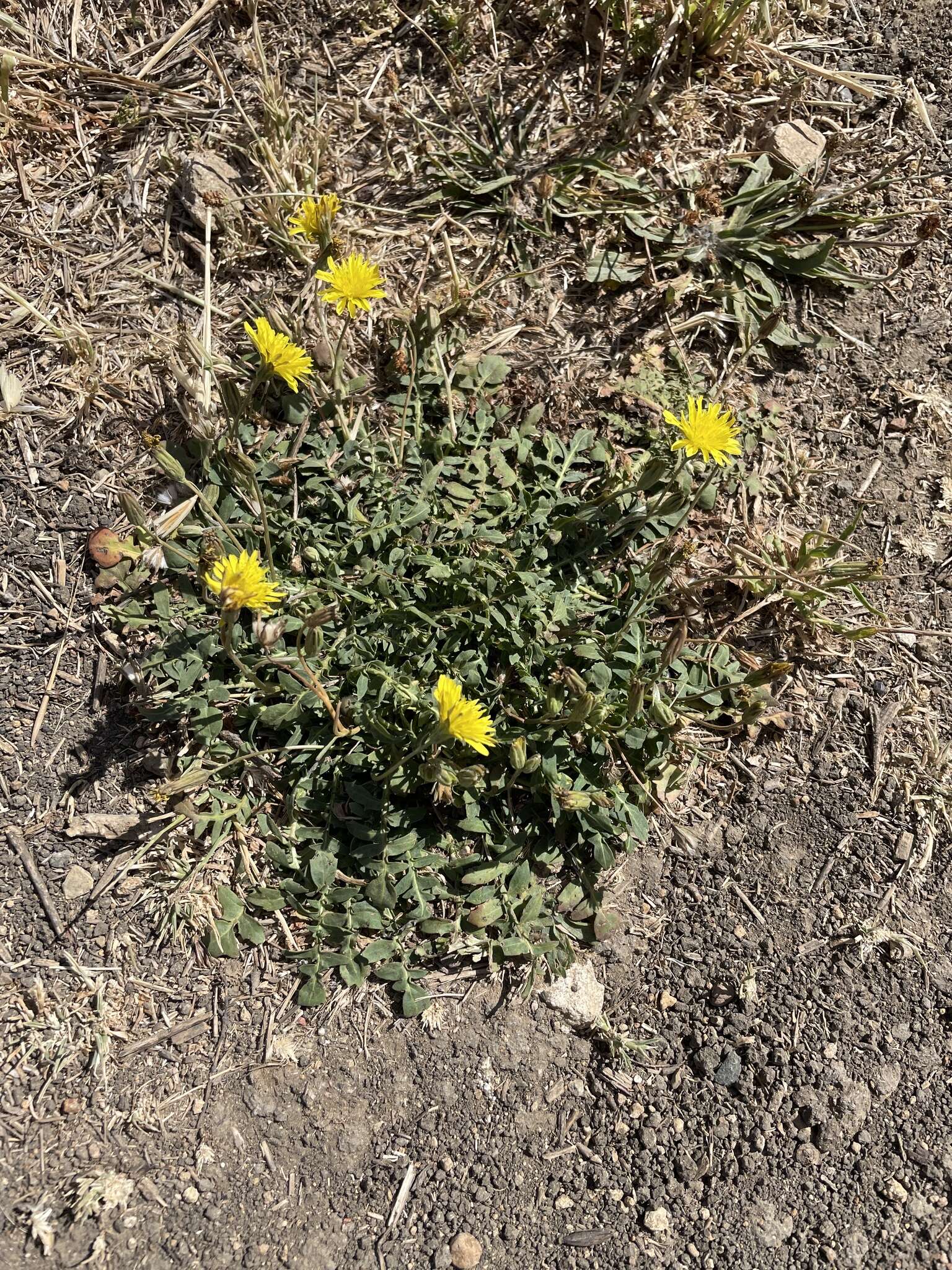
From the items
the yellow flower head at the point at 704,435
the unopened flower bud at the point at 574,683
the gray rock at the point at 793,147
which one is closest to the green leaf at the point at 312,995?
the unopened flower bud at the point at 574,683

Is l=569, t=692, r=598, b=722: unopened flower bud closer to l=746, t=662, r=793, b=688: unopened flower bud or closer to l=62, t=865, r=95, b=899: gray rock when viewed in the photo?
l=746, t=662, r=793, b=688: unopened flower bud

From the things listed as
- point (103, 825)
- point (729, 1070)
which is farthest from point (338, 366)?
point (729, 1070)

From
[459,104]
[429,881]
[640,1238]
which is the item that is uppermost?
[459,104]

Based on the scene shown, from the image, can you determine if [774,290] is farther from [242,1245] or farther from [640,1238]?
[242,1245]

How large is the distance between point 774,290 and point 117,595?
251 cm

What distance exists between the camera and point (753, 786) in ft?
9.18

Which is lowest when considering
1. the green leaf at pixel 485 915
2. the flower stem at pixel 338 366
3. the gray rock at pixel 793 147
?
the green leaf at pixel 485 915

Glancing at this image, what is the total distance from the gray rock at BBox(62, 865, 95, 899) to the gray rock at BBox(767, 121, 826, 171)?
11.3ft

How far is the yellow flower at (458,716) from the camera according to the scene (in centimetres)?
216

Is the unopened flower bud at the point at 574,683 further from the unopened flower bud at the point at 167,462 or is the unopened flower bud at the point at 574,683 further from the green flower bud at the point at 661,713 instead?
the unopened flower bud at the point at 167,462

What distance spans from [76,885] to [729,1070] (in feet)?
6.47

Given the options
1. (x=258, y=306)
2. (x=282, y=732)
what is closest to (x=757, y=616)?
(x=282, y=732)

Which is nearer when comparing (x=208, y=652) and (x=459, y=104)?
(x=208, y=652)

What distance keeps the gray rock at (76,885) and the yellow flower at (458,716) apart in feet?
4.11
